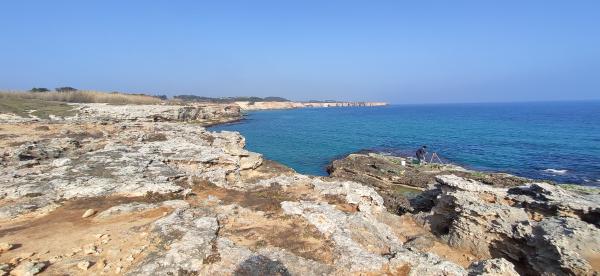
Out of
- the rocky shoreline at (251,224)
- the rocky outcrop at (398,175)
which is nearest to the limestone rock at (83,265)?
→ the rocky shoreline at (251,224)

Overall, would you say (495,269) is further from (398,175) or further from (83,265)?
(398,175)

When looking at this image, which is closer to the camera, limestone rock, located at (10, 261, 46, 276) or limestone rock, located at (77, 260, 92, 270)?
limestone rock, located at (10, 261, 46, 276)

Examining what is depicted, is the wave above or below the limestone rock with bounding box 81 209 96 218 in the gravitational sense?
below

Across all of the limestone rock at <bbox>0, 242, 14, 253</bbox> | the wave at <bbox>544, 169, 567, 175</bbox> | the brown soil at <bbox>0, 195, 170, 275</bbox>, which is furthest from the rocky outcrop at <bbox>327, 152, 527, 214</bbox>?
the limestone rock at <bbox>0, 242, 14, 253</bbox>

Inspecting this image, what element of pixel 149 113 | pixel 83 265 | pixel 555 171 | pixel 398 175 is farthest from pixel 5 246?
pixel 149 113

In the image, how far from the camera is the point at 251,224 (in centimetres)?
1282

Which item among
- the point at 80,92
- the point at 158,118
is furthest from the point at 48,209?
the point at 80,92

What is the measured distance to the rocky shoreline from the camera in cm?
970

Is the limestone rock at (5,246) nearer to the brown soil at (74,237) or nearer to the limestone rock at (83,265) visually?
the brown soil at (74,237)

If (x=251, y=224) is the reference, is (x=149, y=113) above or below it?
above

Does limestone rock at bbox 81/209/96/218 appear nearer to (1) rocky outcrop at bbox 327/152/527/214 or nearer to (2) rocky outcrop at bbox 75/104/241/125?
(1) rocky outcrop at bbox 327/152/527/214

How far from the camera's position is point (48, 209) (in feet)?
43.5

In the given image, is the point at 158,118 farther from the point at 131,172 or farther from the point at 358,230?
the point at 358,230

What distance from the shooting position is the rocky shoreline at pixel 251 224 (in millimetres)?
9695
